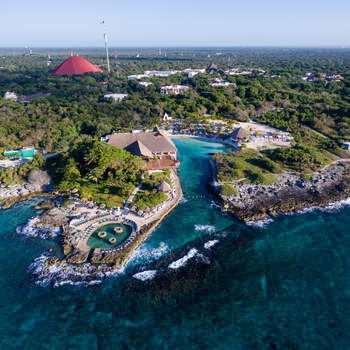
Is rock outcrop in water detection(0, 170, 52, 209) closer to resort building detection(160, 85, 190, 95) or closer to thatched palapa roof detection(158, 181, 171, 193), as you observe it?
thatched palapa roof detection(158, 181, 171, 193)

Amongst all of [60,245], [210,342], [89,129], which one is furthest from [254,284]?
[89,129]

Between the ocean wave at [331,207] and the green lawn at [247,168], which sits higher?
the green lawn at [247,168]

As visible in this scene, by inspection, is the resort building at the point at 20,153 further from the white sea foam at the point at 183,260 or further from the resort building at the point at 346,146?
the resort building at the point at 346,146

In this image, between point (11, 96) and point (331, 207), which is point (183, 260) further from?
point (11, 96)

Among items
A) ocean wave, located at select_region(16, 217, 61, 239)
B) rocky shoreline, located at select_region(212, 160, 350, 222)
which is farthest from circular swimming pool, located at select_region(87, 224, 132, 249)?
rocky shoreline, located at select_region(212, 160, 350, 222)

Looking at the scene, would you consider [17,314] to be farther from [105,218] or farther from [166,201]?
[166,201]

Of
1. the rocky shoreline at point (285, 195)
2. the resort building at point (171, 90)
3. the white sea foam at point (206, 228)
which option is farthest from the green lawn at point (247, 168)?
the resort building at point (171, 90)
